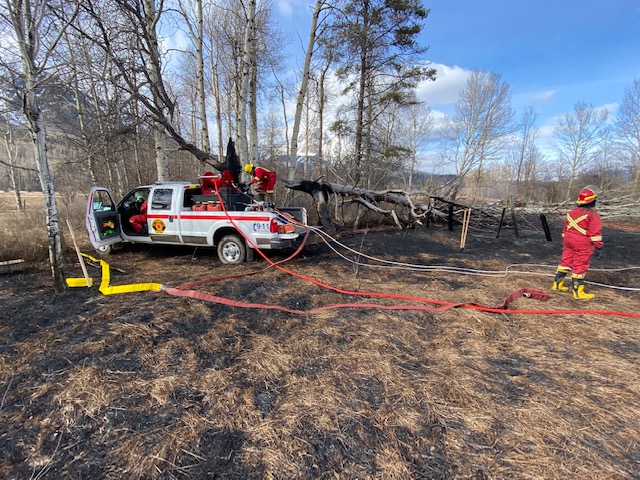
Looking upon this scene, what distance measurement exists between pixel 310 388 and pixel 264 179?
217 inches

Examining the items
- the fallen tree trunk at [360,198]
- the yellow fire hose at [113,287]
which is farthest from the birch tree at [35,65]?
the fallen tree trunk at [360,198]

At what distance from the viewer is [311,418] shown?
2.14m

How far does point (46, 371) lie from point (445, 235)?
11350 millimetres

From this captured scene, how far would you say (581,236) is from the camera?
4680 mm

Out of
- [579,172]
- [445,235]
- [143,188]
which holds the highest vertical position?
[579,172]

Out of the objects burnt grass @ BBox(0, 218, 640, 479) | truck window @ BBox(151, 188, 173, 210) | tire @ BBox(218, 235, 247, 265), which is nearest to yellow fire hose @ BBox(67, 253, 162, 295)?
burnt grass @ BBox(0, 218, 640, 479)

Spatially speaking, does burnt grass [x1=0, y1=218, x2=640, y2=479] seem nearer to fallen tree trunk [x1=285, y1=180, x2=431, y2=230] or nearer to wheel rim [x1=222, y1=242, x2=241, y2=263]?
wheel rim [x1=222, y1=242, x2=241, y2=263]

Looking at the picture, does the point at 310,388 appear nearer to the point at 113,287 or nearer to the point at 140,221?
the point at 113,287

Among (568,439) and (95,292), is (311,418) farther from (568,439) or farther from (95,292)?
(95,292)

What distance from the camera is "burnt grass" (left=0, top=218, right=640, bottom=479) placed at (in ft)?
5.91

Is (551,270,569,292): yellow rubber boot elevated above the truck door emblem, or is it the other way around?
the truck door emblem

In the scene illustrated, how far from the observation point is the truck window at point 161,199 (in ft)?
22.2

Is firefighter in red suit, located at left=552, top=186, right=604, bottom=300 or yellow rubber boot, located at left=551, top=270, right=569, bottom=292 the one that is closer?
firefighter in red suit, located at left=552, top=186, right=604, bottom=300

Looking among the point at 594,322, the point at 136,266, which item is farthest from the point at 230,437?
the point at 136,266
